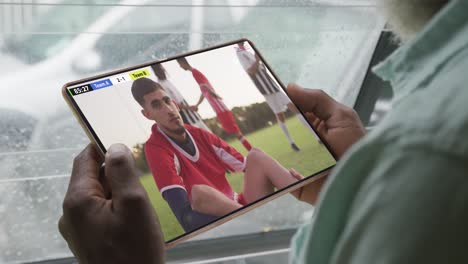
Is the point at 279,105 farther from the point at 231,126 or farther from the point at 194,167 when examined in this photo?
the point at 194,167

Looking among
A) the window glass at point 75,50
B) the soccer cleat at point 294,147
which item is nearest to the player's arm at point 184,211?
the soccer cleat at point 294,147

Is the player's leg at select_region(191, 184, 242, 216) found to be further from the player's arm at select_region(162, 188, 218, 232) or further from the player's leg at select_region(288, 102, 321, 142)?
the player's leg at select_region(288, 102, 321, 142)

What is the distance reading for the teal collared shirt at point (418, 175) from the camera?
15.3 inches

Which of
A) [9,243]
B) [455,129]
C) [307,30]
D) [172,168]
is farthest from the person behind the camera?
[307,30]

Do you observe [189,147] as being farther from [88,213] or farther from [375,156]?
[375,156]

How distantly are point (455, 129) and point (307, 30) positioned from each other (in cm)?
143

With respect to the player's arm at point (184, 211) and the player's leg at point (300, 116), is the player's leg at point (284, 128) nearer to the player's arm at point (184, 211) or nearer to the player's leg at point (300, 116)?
the player's leg at point (300, 116)

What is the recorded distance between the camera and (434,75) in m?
0.44

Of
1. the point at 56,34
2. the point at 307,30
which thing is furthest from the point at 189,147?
the point at 307,30

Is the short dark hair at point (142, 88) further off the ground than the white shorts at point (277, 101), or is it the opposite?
the short dark hair at point (142, 88)

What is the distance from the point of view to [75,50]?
156cm

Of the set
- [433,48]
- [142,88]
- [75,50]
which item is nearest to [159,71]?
[142,88]

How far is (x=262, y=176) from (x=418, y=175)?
683 millimetres

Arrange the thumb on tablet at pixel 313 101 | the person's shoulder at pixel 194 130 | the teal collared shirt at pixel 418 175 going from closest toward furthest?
the teal collared shirt at pixel 418 175 < the person's shoulder at pixel 194 130 < the thumb on tablet at pixel 313 101
